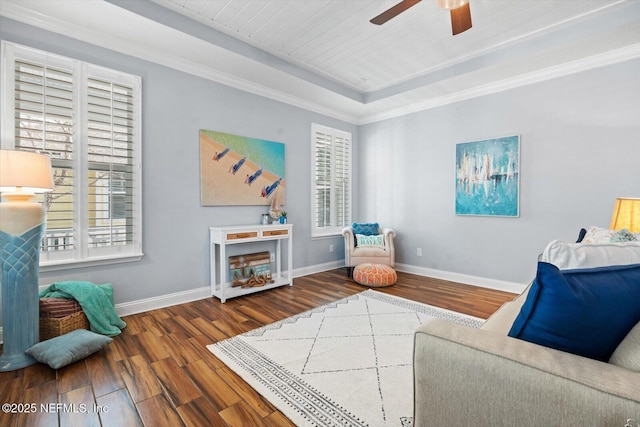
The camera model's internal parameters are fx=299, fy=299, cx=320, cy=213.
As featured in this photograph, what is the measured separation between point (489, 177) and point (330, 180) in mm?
2337

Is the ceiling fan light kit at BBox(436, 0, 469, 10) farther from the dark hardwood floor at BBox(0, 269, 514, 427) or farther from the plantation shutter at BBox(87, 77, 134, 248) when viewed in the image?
the plantation shutter at BBox(87, 77, 134, 248)

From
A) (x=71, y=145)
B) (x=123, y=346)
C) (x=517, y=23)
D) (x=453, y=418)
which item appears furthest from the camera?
(x=517, y=23)

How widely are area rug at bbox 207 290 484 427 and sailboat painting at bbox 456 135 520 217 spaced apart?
166 cm

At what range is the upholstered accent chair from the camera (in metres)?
4.41

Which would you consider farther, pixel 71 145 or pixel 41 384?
pixel 71 145

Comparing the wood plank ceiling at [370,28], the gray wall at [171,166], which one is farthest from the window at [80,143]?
the wood plank ceiling at [370,28]

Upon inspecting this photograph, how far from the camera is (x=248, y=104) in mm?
3865

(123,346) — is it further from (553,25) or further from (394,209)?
(553,25)

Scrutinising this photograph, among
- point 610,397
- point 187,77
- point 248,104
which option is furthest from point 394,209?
point 610,397

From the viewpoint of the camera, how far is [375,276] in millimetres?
3928

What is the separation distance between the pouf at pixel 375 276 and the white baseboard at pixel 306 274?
886mm

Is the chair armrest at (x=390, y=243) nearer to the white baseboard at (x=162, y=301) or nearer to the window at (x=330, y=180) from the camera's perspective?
the window at (x=330, y=180)

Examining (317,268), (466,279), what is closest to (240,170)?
(317,268)

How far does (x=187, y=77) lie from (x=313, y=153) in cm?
203
